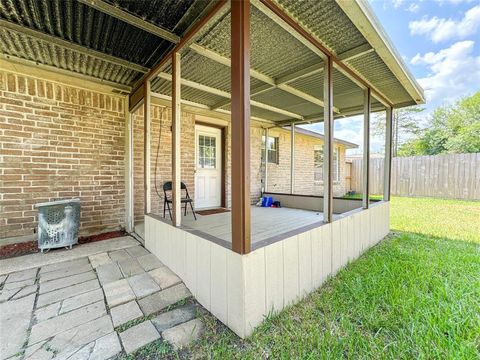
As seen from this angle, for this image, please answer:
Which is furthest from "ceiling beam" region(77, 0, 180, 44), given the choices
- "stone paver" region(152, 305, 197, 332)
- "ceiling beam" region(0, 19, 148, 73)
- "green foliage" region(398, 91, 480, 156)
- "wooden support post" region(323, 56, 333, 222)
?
"green foliage" region(398, 91, 480, 156)

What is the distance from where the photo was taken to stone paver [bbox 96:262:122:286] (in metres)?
2.25

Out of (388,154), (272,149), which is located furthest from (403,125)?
(388,154)

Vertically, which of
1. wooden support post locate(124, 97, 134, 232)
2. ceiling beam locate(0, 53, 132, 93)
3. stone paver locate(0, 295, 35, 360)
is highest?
ceiling beam locate(0, 53, 132, 93)

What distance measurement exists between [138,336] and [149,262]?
3.92ft

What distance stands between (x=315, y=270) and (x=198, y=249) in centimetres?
130

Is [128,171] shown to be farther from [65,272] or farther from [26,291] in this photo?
[26,291]

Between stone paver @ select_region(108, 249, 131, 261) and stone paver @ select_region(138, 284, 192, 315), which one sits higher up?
stone paver @ select_region(108, 249, 131, 261)

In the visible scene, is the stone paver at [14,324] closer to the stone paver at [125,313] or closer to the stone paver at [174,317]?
the stone paver at [125,313]

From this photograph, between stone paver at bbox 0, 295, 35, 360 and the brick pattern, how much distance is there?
1.72 m

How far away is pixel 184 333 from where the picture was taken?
1.61m

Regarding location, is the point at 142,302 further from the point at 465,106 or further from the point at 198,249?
the point at 465,106

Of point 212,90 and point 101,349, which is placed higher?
point 212,90

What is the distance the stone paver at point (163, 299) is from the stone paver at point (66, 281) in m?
0.81

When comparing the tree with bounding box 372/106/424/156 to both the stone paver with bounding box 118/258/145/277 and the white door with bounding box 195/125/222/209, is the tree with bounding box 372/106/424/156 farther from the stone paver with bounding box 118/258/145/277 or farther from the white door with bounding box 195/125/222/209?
the stone paver with bounding box 118/258/145/277
